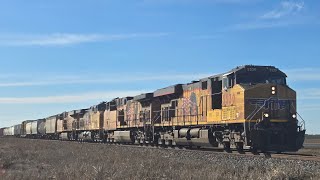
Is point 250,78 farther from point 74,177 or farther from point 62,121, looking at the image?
point 62,121

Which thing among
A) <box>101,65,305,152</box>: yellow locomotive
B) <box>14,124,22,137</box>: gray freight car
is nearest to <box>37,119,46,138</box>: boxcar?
<box>14,124,22,137</box>: gray freight car

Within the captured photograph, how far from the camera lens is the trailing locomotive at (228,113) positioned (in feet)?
57.0

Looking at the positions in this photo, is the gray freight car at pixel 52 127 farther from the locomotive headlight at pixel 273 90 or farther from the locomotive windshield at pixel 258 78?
the locomotive headlight at pixel 273 90

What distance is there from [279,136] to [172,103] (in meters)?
10.1

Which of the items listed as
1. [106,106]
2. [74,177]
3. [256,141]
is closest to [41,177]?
[74,177]

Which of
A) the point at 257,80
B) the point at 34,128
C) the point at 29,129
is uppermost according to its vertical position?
the point at 257,80

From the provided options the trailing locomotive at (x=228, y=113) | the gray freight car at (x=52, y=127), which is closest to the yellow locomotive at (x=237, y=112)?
the trailing locomotive at (x=228, y=113)

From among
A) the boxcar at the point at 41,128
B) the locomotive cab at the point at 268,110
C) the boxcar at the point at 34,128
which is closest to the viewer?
the locomotive cab at the point at 268,110

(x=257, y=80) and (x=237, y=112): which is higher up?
(x=257, y=80)

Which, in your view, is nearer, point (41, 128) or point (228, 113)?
point (228, 113)

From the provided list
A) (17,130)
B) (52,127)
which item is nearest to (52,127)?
(52,127)

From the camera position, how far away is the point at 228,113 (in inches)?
744

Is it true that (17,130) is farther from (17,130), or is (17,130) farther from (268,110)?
(268,110)

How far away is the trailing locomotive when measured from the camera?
57.0ft
